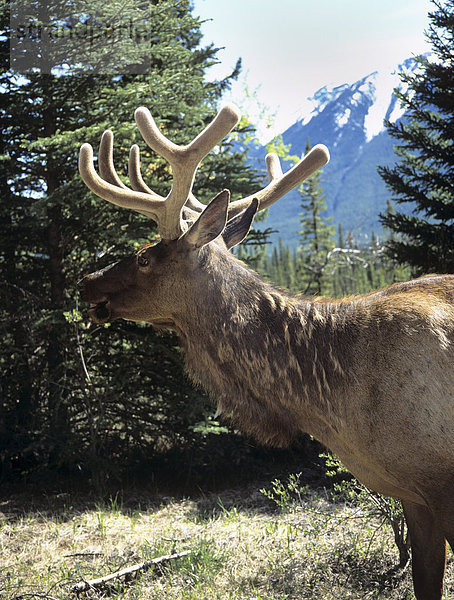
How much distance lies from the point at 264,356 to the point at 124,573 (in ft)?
6.05

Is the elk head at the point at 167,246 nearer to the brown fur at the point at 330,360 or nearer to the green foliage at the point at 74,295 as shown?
the brown fur at the point at 330,360

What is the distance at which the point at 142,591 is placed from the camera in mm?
3498

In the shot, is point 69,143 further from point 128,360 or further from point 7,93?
point 128,360

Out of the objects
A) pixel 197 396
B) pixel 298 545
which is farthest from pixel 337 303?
pixel 197 396

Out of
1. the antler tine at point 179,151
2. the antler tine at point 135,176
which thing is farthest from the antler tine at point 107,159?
the antler tine at point 179,151

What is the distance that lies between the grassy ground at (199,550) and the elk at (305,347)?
848mm

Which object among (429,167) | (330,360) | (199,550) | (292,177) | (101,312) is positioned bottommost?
(199,550)

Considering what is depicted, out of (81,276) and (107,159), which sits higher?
(107,159)

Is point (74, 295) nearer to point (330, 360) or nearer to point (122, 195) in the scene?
point (122, 195)

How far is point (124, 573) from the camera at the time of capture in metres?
3.62

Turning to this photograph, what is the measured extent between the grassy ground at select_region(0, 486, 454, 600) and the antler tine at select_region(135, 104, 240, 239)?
2.22 meters

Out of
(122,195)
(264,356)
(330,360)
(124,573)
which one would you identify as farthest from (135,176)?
(124,573)

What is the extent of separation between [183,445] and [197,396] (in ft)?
2.31

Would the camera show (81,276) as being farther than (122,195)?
Yes
